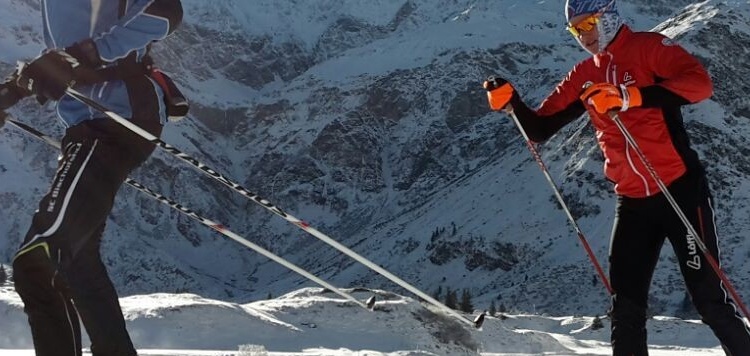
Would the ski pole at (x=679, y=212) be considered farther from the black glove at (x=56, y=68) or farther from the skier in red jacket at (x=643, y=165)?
the black glove at (x=56, y=68)

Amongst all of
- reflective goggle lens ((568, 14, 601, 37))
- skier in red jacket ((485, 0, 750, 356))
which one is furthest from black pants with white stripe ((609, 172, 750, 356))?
reflective goggle lens ((568, 14, 601, 37))

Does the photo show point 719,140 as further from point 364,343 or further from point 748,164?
point 364,343

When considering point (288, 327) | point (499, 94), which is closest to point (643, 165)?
point (499, 94)

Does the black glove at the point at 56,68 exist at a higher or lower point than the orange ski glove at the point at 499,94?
higher

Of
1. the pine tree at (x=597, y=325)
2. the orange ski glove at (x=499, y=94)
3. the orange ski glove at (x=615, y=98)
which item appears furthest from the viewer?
the pine tree at (x=597, y=325)

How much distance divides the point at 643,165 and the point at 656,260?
2.27ft

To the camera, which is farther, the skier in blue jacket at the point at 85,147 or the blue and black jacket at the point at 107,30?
the blue and black jacket at the point at 107,30

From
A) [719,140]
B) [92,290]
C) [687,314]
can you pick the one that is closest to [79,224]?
[92,290]

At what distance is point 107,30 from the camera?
5.06 metres

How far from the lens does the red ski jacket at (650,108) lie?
5.76m

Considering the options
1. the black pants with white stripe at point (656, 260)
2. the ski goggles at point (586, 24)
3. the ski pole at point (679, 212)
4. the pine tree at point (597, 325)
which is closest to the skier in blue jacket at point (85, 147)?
the ski goggles at point (586, 24)

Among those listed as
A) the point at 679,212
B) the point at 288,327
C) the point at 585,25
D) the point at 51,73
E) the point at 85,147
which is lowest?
the point at 288,327

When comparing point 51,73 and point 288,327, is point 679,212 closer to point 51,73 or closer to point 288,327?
point 51,73

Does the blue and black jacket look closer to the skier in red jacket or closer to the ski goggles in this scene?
the skier in red jacket
